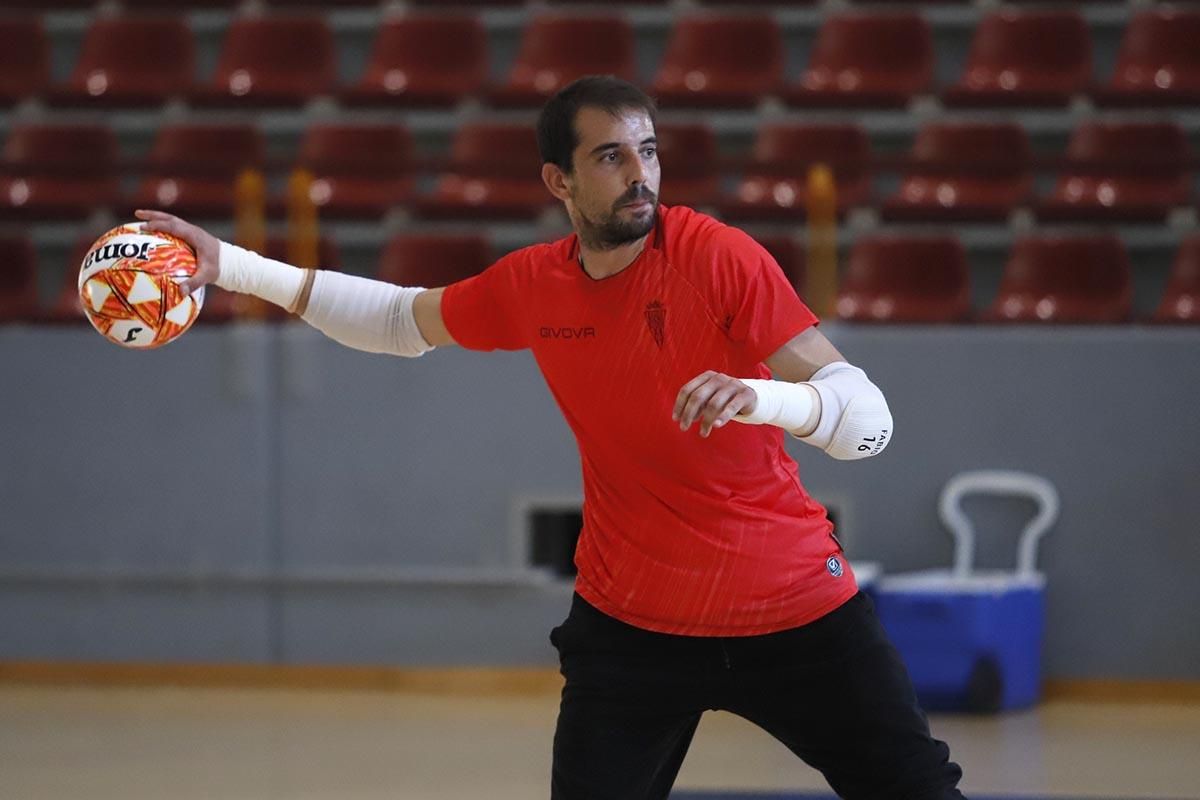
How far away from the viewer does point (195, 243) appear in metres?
3.81

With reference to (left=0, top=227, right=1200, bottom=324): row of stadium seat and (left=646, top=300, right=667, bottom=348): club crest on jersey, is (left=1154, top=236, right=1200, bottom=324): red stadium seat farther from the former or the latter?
(left=646, top=300, right=667, bottom=348): club crest on jersey

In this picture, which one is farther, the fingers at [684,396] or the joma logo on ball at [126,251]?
the joma logo on ball at [126,251]

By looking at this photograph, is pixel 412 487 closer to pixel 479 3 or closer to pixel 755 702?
pixel 479 3

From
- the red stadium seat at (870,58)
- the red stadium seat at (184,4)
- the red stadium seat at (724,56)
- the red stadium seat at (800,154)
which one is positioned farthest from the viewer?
the red stadium seat at (184,4)

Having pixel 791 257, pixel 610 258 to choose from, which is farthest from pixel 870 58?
pixel 610 258

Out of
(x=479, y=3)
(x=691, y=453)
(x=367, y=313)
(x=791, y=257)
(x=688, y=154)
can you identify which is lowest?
(x=691, y=453)

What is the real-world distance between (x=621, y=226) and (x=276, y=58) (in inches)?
276

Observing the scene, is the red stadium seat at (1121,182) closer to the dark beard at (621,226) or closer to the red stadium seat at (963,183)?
the red stadium seat at (963,183)

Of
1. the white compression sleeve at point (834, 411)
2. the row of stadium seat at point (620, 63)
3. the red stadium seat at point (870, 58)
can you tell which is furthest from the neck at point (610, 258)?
the red stadium seat at point (870, 58)

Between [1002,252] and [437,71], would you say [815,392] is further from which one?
[437,71]

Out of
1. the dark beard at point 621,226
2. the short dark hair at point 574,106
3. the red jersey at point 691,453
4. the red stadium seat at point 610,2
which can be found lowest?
the red jersey at point 691,453

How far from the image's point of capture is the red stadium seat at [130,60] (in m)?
9.88

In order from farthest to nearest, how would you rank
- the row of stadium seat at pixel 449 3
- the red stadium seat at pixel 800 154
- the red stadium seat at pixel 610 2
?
1. the red stadium seat at pixel 610 2
2. the row of stadium seat at pixel 449 3
3. the red stadium seat at pixel 800 154

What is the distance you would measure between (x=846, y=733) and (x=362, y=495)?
480 centimetres
